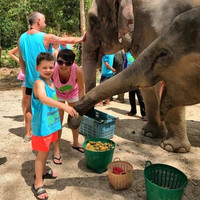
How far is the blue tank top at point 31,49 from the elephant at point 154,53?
78 centimetres

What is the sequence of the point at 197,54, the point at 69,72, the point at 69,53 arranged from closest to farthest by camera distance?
1. the point at 197,54
2. the point at 69,53
3. the point at 69,72

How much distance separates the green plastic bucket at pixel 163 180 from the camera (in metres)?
2.41

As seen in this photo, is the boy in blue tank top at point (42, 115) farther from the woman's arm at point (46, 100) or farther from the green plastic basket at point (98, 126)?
the green plastic basket at point (98, 126)

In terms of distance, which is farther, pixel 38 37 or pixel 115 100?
pixel 115 100

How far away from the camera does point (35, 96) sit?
2.72 metres

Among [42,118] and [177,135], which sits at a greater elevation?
[42,118]

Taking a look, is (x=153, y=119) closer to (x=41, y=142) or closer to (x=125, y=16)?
(x=125, y=16)

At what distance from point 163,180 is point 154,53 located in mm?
1559

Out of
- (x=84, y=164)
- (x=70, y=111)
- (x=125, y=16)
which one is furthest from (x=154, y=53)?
(x=84, y=164)


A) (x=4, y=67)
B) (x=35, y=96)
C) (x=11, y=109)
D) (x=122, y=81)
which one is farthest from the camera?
(x=4, y=67)

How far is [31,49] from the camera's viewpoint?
3770 mm

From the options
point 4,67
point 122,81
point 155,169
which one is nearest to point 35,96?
point 122,81

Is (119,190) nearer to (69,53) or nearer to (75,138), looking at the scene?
(75,138)

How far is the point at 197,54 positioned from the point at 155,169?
1537 mm
